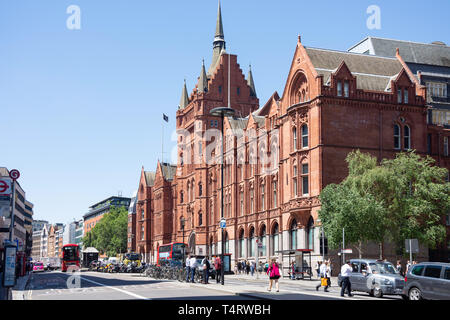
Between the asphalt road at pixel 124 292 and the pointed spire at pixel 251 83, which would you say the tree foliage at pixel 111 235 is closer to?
the pointed spire at pixel 251 83

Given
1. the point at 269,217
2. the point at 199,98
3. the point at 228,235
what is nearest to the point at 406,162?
the point at 269,217

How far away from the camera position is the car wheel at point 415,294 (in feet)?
84.5

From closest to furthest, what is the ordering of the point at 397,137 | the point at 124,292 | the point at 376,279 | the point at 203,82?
the point at 124,292 < the point at 376,279 < the point at 397,137 < the point at 203,82

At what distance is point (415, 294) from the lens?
26156mm

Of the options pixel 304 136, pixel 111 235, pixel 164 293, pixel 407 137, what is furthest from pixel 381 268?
pixel 111 235

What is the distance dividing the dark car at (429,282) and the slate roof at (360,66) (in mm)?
33370

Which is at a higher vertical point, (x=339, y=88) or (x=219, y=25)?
(x=219, y=25)

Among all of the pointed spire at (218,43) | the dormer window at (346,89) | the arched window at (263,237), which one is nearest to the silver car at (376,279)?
the dormer window at (346,89)

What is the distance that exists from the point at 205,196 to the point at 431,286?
220 feet

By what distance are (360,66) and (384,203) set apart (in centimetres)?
1797

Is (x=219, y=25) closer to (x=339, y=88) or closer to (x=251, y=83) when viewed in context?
(x=251, y=83)

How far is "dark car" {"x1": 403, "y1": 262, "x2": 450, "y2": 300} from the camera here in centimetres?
2444

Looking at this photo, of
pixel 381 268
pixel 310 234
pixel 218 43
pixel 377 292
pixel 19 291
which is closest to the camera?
pixel 377 292

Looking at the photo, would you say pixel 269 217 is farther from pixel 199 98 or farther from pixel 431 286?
pixel 431 286
